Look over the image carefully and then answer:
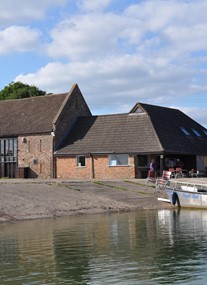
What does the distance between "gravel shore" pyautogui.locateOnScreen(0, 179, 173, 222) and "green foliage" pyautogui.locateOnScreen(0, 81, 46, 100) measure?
44.9m

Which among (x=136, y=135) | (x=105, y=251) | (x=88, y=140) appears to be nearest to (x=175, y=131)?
(x=136, y=135)

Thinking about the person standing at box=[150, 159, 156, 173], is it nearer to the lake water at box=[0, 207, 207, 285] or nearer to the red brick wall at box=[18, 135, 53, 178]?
the red brick wall at box=[18, 135, 53, 178]

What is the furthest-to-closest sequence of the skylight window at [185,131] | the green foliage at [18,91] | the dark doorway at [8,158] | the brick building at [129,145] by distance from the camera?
the green foliage at [18,91] → the dark doorway at [8,158] → the skylight window at [185,131] → the brick building at [129,145]

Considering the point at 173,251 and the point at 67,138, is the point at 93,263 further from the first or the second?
the point at 67,138

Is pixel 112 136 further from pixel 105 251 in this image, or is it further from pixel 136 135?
pixel 105 251

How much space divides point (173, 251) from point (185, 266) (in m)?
2.38

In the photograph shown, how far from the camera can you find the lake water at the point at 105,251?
14.1 metres

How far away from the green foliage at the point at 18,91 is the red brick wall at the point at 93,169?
31736 mm

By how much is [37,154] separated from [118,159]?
8.72 meters

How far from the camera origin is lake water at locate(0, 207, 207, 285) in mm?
14133

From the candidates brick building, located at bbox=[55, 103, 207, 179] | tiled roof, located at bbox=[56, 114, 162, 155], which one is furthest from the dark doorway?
tiled roof, located at bbox=[56, 114, 162, 155]

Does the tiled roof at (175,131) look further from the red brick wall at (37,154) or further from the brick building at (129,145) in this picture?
the red brick wall at (37,154)

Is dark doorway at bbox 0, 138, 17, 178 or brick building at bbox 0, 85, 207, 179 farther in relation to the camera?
dark doorway at bbox 0, 138, 17, 178

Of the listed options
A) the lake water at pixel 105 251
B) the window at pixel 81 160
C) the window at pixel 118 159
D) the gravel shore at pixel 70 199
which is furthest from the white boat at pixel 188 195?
the window at pixel 81 160
